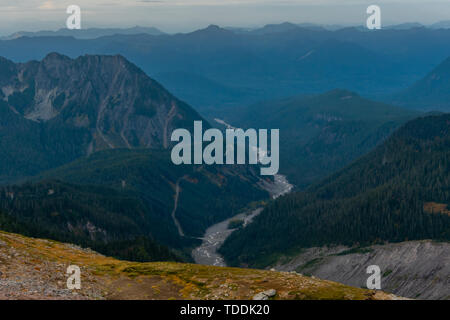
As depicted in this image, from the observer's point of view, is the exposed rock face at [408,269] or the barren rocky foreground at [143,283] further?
the exposed rock face at [408,269]

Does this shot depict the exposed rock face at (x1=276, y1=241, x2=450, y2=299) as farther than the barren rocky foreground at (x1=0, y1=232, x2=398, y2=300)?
Yes

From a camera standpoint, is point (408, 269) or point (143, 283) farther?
point (408, 269)

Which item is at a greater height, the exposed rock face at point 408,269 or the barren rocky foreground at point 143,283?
the barren rocky foreground at point 143,283

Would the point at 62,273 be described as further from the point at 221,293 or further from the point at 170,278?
the point at 221,293

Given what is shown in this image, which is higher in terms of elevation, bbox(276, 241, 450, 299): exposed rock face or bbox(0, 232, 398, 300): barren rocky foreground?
bbox(0, 232, 398, 300): barren rocky foreground

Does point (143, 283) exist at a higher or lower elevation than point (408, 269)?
higher
